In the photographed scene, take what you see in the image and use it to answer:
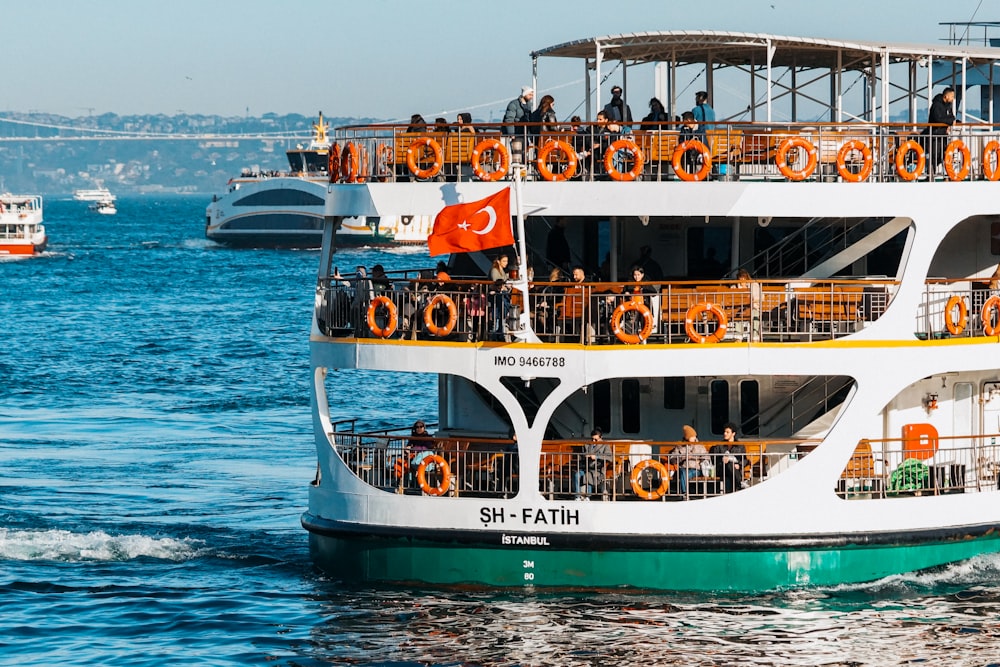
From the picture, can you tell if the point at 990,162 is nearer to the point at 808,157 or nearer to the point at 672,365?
the point at 808,157

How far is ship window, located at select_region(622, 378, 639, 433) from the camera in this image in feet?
86.5

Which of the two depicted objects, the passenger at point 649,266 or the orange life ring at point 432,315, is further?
the passenger at point 649,266

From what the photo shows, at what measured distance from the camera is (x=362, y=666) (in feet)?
72.4

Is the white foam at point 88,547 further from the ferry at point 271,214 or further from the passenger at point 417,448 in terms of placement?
the ferry at point 271,214

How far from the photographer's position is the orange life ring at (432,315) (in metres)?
24.2

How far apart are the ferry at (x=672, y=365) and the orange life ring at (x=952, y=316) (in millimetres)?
38

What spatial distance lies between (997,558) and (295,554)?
1072 centimetres

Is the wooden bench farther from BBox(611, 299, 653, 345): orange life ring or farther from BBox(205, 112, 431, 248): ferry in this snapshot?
BBox(205, 112, 431, 248): ferry

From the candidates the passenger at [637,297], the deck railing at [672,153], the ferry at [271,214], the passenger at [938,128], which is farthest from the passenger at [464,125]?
the ferry at [271,214]

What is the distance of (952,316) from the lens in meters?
24.7

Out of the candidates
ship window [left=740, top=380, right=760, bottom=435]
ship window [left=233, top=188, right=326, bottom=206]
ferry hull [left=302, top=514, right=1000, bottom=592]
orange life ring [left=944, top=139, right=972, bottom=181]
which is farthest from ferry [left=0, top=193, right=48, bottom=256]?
orange life ring [left=944, top=139, right=972, bottom=181]

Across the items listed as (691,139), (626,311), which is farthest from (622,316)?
(691,139)

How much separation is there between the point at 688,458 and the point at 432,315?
12.9 ft

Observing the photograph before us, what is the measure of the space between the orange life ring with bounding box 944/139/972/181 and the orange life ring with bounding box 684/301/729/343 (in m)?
3.85
